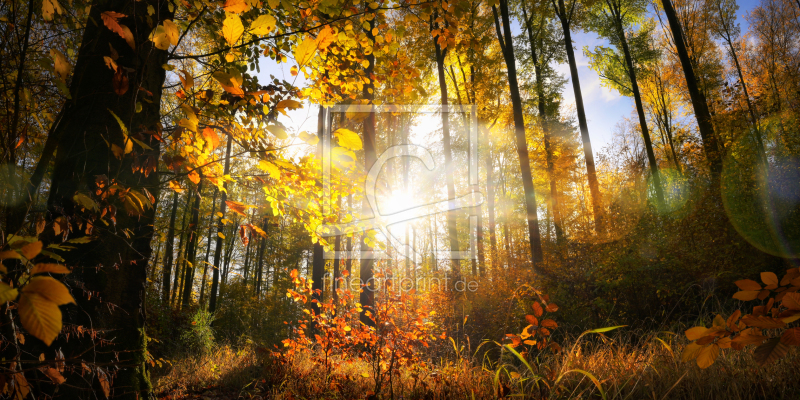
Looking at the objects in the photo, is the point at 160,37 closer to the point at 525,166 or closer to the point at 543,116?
the point at 525,166

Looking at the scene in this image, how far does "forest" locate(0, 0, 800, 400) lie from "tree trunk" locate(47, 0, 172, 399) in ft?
0.05

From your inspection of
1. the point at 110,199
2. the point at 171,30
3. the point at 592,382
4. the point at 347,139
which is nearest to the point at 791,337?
the point at 347,139

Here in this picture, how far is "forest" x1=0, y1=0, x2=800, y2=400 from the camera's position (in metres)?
1.15

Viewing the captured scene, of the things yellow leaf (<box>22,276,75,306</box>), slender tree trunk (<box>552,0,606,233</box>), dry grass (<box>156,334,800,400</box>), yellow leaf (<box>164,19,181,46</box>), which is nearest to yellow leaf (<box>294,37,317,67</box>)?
yellow leaf (<box>164,19,181,46</box>)

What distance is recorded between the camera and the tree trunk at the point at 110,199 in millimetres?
1757

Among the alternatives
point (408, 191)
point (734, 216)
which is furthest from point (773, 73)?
point (408, 191)

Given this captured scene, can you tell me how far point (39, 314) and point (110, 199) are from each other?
5.05 ft

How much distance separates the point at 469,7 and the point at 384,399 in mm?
2841

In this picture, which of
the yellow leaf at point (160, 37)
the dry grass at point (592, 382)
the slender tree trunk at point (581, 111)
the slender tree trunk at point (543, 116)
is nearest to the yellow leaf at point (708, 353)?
the dry grass at point (592, 382)

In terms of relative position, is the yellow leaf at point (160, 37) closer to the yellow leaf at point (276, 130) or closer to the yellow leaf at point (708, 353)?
the yellow leaf at point (276, 130)

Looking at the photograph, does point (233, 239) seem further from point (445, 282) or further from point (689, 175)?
point (689, 175)

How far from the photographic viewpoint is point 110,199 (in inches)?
66.7

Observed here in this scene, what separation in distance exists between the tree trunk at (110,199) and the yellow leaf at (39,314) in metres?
1.39

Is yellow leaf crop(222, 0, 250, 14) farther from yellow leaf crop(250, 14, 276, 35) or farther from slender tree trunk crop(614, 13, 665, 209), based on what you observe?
slender tree trunk crop(614, 13, 665, 209)
